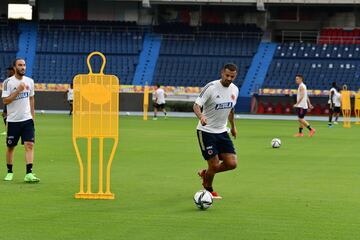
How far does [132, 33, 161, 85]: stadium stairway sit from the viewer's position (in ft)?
200

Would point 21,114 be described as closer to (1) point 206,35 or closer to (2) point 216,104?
(2) point 216,104

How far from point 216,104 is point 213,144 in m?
0.65

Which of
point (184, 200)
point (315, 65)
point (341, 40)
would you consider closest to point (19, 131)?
point (184, 200)

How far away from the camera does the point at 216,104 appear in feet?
42.8

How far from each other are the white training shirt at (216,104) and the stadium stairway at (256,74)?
45.2 meters

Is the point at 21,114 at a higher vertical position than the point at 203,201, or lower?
higher

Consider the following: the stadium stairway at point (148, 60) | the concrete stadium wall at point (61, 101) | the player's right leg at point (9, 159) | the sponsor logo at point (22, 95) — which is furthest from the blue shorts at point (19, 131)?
the stadium stairway at point (148, 60)

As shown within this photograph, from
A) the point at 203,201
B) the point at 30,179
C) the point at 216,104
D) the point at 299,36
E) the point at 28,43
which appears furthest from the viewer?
the point at 299,36

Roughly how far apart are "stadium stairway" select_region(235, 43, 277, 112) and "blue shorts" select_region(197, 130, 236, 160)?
1782 inches

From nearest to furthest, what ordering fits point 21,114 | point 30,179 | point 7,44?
1. point 30,179
2. point 21,114
3. point 7,44

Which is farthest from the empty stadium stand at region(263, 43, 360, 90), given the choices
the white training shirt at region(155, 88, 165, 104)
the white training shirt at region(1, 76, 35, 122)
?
the white training shirt at region(1, 76, 35, 122)

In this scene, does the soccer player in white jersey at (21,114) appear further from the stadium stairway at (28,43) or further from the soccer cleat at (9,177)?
the stadium stairway at (28,43)

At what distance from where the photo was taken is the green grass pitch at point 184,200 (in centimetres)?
993

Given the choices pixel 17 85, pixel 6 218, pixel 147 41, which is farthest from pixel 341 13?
pixel 6 218
